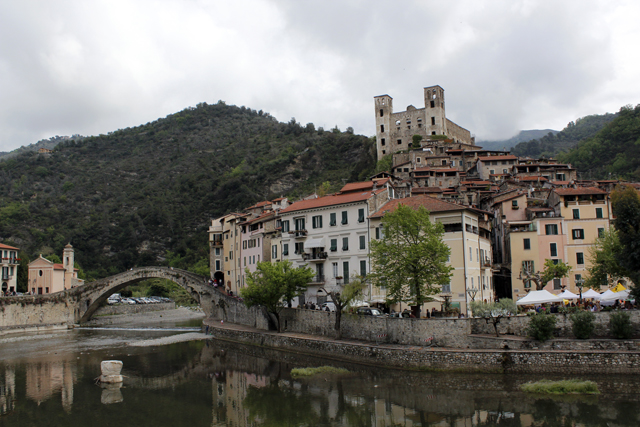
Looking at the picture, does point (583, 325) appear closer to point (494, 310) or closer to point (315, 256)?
point (494, 310)

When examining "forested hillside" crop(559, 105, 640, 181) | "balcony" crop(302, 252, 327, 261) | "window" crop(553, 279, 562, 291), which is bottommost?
"window" crop(553, 279, 562, 291)

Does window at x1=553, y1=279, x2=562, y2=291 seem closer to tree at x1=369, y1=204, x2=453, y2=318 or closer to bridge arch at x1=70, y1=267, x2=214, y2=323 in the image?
tree at x1=369, y1=204, x2=453, y2=318

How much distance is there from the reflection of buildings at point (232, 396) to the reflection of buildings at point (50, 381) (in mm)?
7919

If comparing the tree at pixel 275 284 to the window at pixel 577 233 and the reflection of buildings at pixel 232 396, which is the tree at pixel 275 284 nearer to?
the reflection of buildings at pixel 232 396

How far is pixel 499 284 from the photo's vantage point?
169 ft

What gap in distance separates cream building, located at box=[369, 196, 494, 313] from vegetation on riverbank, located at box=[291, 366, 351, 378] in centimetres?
951

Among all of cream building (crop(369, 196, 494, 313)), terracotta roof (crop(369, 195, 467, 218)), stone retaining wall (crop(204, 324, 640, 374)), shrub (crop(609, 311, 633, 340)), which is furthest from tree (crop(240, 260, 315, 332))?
shrub (crop(609, 311, 633, 340))

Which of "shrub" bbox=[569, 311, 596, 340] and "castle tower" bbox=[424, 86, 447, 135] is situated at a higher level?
"castle tower" bbox=[424, 86, 447, 135]

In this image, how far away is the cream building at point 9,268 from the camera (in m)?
69.9

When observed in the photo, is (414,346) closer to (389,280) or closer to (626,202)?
(389,280)

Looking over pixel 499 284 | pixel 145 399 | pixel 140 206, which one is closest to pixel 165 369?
pixel 145 399

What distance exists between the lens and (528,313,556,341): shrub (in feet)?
97.3

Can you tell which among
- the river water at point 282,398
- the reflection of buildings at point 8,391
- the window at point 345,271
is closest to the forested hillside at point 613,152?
the window at point 345,271

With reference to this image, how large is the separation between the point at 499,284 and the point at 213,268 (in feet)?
132
